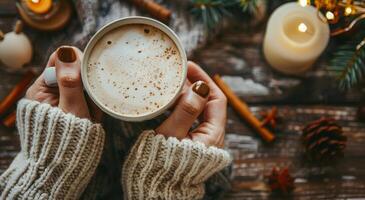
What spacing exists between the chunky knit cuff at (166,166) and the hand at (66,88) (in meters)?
0.11

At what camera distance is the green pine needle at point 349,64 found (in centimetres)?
106

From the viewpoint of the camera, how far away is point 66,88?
2.72 ft

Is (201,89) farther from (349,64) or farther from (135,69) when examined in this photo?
(349,64)

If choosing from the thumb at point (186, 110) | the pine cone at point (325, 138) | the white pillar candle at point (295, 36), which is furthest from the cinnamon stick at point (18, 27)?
the pine cone at point (325, 138)

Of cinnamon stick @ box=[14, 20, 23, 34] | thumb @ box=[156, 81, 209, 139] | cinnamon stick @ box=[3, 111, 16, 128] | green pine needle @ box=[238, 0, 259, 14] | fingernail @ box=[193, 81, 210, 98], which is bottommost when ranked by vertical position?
thumb @ box=[156, 81, 209, 139]

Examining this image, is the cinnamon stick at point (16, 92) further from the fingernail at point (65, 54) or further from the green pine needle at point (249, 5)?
the green pine needle at point (249, 5)

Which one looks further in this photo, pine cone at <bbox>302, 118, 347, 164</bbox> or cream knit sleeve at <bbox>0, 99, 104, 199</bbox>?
pine cone at <bbox>302, 118, 347, 164</bbox>

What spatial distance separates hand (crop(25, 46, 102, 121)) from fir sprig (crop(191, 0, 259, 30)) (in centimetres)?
32

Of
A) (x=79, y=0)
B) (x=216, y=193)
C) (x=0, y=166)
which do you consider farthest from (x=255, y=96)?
(x=0, y=166)

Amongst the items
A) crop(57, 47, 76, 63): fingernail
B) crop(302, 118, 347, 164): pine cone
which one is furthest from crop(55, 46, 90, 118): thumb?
crop(302, 118, 347, 164): pine cone

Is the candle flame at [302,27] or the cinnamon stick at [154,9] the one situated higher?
the cinnamon stick at [154,9]

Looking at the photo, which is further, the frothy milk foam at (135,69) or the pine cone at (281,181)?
the pine cone at (281,181)

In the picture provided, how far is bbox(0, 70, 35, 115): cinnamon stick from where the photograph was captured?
1.06 m

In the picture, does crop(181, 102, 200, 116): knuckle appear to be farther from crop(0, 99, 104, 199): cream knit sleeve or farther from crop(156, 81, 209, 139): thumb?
crop(0, 99, 104, 199): cream knit sleeve
